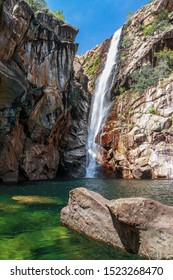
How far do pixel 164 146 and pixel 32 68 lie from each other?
21.3 metres

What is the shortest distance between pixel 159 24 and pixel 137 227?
5673 centimetres

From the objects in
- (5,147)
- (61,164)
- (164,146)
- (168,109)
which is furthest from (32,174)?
(168,109)

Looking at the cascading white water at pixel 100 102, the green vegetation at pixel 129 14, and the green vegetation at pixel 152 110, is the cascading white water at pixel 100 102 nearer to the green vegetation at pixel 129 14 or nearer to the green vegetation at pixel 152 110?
the green vegetation at pixel 129 14

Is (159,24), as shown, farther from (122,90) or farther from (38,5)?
(38,5)

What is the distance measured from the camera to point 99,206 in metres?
10.6

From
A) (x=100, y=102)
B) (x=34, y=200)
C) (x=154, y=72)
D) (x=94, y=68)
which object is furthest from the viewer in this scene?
(x=94, y=68)

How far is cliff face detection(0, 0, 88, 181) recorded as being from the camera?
30.7m

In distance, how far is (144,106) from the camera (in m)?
48.8

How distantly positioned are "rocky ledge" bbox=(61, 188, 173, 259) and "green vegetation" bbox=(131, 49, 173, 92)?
4321 centimetres

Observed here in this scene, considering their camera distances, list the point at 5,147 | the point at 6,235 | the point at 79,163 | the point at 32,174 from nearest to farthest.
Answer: the point at 6,235
the point at 5,147
the point at 32,174
the point at 79,163

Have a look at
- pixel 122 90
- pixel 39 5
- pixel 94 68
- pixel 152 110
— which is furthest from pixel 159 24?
pixel 39 5

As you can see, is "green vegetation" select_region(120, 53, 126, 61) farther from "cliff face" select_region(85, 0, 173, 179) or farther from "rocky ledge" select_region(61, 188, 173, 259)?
"rocky ledge" select_region(61, 188, 173, 259)
